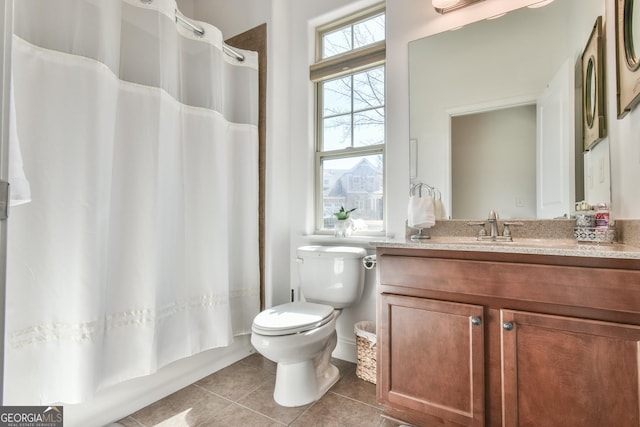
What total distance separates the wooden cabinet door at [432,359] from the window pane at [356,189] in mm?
839

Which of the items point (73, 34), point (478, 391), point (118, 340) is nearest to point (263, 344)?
point (118, 340)

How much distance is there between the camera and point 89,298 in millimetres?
1214

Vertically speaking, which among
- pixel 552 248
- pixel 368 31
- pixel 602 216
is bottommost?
pixel 552 248

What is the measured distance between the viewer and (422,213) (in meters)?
1.60

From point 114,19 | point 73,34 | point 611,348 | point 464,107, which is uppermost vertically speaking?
point 114,19

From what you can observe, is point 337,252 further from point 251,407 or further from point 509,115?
point 509,115

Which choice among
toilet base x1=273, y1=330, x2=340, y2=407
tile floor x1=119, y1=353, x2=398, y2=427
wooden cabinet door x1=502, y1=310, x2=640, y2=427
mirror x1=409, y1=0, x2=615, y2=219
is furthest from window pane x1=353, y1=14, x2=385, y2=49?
tile floor x1=119, y1=353, x2=398, y2=427

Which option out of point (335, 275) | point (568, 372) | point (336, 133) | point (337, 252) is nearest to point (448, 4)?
point (336, 133)

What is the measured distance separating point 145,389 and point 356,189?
1.74m

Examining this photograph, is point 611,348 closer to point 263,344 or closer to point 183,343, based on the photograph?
point 263,344

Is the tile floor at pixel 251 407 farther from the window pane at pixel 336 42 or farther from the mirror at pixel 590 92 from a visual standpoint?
the window pane at pixel 336 42

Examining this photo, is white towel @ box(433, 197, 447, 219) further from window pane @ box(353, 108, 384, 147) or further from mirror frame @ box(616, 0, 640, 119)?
mirror frame @ box(616, 0, 640, 119)

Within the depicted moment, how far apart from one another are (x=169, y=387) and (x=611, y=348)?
1995 millimetres

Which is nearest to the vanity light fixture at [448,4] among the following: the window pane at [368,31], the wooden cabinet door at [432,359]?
the window pane at [368,31]
